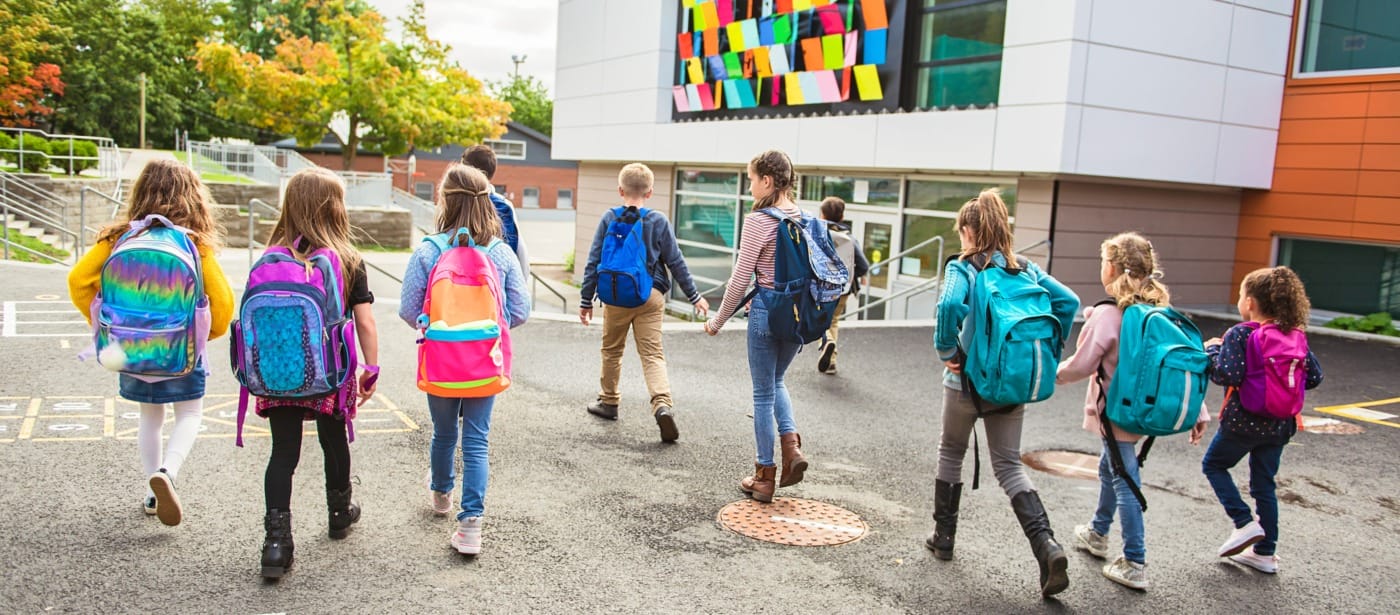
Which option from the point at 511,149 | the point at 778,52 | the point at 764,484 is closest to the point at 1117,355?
the point at 764,484

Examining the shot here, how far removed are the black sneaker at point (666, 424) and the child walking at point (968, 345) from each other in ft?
7.26

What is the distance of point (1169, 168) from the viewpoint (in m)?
13.8

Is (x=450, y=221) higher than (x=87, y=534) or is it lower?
higher

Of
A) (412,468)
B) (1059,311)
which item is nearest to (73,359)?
(412,468)

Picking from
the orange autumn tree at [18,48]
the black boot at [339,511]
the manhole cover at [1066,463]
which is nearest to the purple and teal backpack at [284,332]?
the black boot at [339,511]

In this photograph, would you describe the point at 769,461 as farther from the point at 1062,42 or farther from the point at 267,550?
the point at 1062,42

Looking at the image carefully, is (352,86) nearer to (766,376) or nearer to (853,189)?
(853,189)

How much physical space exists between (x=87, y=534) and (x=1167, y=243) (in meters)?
13.9

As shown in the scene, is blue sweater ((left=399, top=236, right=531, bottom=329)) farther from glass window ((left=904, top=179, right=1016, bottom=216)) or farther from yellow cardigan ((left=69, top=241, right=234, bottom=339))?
glass window ((left=904, top=179, right=1016, bottom=216))

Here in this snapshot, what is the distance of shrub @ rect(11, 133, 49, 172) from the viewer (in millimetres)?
24156

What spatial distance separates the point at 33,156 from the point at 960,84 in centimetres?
2143

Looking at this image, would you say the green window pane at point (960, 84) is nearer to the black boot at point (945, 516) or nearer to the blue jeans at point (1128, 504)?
the blue jeans at point (1128, 504)

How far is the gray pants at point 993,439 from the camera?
4.48 m

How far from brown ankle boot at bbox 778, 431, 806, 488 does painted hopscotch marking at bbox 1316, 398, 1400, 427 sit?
218 inches
